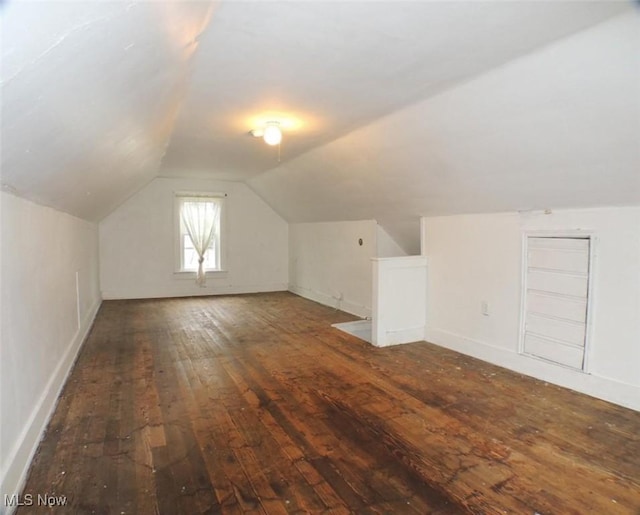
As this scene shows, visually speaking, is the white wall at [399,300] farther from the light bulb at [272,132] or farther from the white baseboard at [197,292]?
the white baseboard at [197,292]

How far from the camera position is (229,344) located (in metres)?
4.27

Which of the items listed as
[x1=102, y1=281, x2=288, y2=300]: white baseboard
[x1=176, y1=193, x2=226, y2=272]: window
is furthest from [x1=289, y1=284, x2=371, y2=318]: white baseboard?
[x1=176, y1=193, x2=226, y2=272]: window

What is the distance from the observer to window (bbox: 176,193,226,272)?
7465mm

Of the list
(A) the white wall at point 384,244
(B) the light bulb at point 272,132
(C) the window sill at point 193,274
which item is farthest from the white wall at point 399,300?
(C) the window sill at point 193,274

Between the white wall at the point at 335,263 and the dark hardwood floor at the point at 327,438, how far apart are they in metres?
1.82

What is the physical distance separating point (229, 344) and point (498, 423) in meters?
2.78

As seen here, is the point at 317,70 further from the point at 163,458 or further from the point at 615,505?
the point at 615,505

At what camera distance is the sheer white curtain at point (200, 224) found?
7.48 meters

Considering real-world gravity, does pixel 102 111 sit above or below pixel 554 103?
below

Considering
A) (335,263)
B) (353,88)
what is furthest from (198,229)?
(353,88)

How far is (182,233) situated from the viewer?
7.49m

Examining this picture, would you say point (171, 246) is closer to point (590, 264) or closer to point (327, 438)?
point (327, 438)

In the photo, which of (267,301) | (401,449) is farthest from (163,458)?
(267,301)

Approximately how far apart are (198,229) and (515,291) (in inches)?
230
